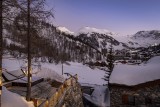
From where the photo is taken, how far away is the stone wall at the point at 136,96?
26125mm

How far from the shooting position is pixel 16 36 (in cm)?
1285

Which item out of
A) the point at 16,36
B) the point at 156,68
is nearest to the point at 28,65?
the point at 16,36

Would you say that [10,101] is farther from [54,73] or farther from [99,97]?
[99,97]

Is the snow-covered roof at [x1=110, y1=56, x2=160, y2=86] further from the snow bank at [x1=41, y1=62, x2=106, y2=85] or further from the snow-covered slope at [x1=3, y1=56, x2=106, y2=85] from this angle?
the snow bank at [x1=41, y1=62, x2=106, y2=85]

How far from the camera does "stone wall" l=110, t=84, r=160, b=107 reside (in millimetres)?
26125

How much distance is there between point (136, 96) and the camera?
88.4 ft

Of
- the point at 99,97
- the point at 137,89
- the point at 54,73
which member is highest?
the point at 54,73

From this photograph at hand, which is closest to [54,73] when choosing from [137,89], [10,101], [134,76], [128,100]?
[134,76]

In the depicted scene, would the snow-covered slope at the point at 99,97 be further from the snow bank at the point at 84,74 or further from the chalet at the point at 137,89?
the snow bank at the point at 84,74

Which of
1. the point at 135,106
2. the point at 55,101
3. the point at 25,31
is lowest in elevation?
the point at 135,106

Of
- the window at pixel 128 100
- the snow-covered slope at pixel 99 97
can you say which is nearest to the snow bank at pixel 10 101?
the window at pixel 128 100

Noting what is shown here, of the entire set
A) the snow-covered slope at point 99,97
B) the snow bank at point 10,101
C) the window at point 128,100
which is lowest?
the snow-covered slope at point 99,97

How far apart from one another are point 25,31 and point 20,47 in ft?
3.41

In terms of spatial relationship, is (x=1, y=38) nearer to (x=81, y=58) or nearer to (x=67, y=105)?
(x=67, y=105)
